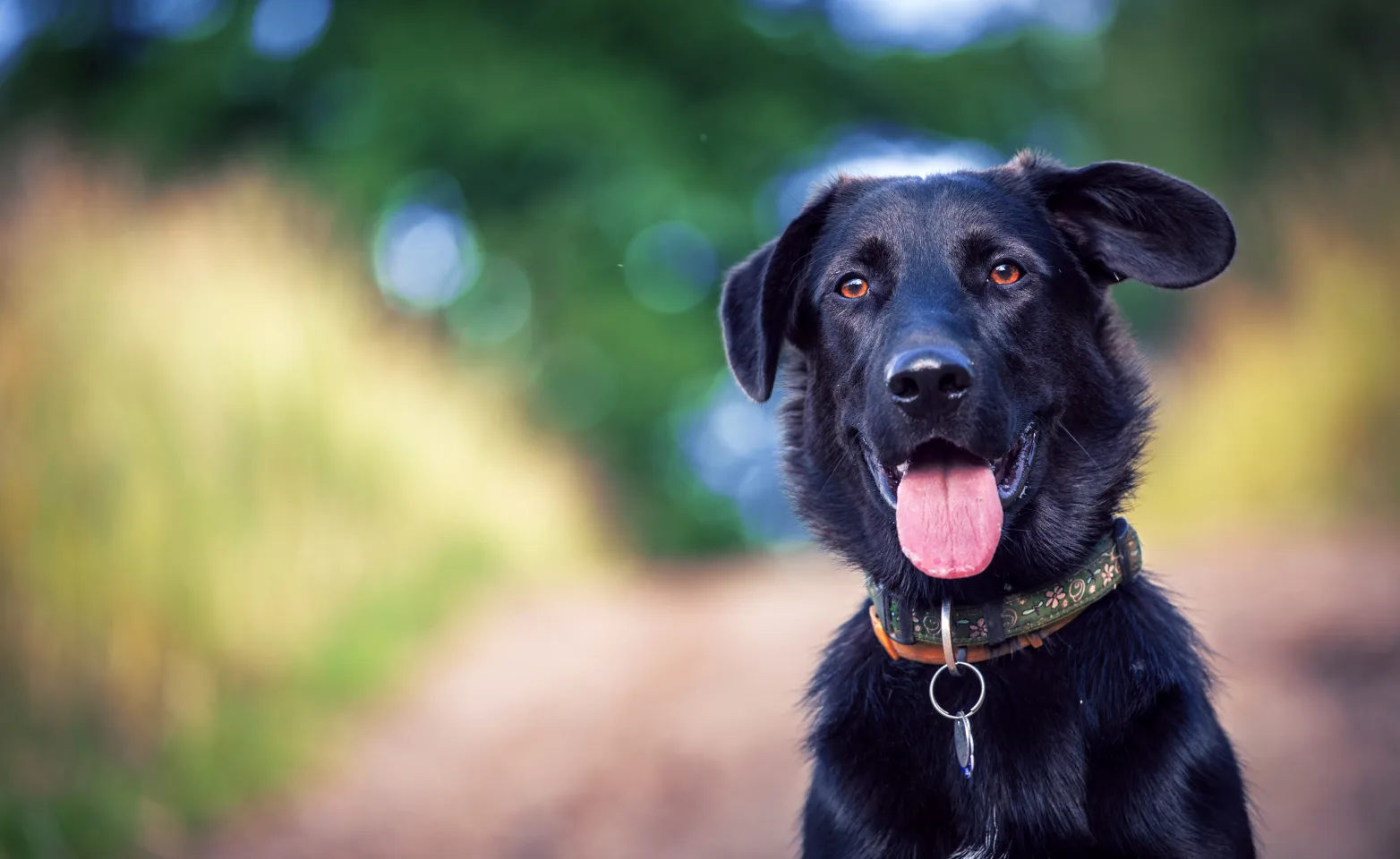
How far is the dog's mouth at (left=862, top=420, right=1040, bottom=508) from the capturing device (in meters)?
2.54

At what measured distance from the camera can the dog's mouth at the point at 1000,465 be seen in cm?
254

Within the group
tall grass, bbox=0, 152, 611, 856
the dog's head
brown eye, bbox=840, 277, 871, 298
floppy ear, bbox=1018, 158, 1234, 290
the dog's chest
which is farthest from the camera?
tall grass, bbox=0, 152, 611, 856

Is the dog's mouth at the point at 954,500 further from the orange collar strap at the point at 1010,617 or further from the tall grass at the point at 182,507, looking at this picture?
the tall grass at the point at 182,507

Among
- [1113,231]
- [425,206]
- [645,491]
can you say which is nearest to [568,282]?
[425,206]

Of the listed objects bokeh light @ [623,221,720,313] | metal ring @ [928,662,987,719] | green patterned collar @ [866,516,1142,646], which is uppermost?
bokeh light @ [623,221,720,313]

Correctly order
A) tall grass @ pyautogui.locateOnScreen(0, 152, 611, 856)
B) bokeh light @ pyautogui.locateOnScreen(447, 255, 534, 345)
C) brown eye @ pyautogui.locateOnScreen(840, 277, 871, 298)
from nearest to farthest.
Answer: brown eye @ pyautogui.locateOnScreen(840, 277, 871, 298)
tall grass @ pyautogui.locateOnScreen(0, 152, 611, 856)
bokeh light @ pyautogui.locateOnScreen(447, 255, 534, 345)

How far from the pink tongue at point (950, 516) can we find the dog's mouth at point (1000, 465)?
0.08 ft

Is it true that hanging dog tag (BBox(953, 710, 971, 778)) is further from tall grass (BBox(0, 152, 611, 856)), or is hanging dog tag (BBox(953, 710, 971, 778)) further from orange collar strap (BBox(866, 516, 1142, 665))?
tall grass (BBox(0, 152, 611, 856))

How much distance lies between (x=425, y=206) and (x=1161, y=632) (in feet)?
40.6

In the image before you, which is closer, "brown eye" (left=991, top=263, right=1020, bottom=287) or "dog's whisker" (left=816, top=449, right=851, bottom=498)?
"brown eye" (left=991, top=263, right=1020, bottom=287)

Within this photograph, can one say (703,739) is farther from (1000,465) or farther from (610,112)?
(610,112)

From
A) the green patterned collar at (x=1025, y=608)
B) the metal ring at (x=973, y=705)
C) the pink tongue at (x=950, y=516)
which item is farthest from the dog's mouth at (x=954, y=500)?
the metal ring at (x=973, y=705)

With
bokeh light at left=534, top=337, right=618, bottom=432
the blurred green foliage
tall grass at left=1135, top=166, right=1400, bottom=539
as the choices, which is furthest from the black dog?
bokeh light at left=534, top=337, right=618, bottom=432

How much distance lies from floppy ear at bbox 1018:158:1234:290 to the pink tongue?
2.32 feet
